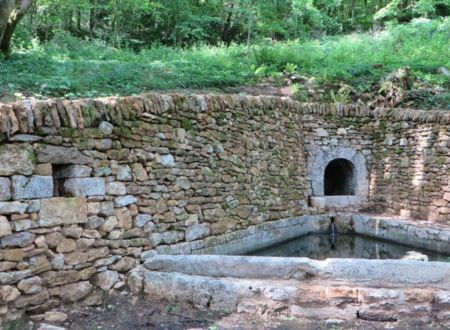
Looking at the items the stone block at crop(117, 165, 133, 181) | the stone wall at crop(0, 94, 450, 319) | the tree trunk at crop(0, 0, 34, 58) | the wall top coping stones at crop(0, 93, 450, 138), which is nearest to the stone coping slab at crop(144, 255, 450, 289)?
the stone wall at crop(0, 94, 450, 319)

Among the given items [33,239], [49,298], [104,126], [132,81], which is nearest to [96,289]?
[49,298]

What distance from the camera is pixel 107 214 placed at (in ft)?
13.6

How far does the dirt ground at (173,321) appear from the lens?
3615mm

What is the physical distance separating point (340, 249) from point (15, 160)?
5.84 metres

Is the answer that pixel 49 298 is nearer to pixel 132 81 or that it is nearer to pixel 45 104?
pixel 45 104

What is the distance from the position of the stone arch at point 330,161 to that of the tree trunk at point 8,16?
255 inches

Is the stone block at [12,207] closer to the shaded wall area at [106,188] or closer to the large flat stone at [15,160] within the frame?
the shaded wall area at [106,188]

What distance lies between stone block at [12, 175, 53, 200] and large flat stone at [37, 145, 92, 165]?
6.5 inches

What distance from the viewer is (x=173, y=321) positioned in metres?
3.82

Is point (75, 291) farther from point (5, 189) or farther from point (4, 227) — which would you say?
point (5, 189)

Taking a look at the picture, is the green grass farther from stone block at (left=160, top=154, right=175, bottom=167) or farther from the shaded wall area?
stone block at (left=160, top=154, right=175, bottom=167)

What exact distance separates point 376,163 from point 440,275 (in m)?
5.63

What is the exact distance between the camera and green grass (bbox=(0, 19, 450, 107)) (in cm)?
694

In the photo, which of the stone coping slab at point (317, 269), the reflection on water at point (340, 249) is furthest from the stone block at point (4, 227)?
the reflection on water at point (340, 249)
